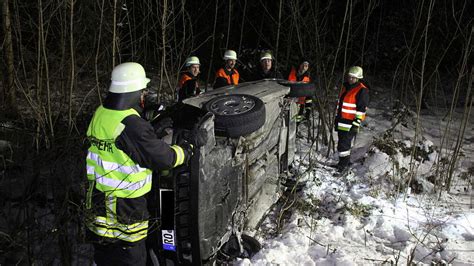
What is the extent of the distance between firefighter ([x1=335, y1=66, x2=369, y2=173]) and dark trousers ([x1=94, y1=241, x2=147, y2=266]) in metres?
3.84

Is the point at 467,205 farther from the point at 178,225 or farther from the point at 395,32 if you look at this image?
the point at 395,32

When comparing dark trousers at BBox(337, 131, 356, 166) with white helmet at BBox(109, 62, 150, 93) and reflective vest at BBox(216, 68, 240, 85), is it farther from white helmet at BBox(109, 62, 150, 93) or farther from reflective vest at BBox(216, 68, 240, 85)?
white helmet at BBox(109, 62, 150, 93)

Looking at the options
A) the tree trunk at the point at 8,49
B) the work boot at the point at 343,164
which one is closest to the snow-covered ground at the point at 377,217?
the work boot at the point at 343,164

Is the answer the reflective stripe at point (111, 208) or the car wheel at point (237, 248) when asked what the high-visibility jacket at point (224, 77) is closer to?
the car wheel at point (237, 248)

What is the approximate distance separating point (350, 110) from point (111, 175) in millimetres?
4111

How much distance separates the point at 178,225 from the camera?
288 centimetres

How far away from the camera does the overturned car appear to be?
2822mm

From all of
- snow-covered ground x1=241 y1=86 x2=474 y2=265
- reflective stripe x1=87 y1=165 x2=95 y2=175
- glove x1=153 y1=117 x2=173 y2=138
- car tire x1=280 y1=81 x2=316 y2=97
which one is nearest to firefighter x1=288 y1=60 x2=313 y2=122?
snow-covered ground x1=241 y1=86 x2=474 y2=265

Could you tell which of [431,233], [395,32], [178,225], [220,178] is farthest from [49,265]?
[395,32]

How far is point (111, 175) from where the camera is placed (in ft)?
8.74

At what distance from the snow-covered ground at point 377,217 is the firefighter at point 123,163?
1.19 metres

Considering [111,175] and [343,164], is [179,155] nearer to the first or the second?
[111,175]

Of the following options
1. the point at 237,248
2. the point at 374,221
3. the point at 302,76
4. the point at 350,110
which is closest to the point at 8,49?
the point at 237,248

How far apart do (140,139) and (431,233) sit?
128 inches
